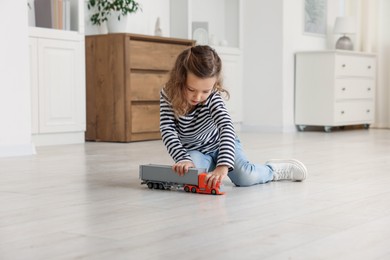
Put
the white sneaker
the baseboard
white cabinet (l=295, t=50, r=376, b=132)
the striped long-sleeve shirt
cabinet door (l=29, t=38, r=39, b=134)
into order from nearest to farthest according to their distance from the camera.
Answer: the striped long-sleeve shirt < the white sneaker < the baseboard < cabinet door (l=29, t=38, r=39, b=134) < white cabinet (l=295, t=50, r=376, b=132)

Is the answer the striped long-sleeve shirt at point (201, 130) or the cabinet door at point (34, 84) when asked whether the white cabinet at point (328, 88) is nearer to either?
Result: the cabinet door at point (34, 84)

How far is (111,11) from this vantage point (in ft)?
16.5

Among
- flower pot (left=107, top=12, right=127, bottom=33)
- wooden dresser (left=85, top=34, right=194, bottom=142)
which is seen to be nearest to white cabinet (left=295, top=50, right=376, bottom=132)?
wooden dresser (left=85, top=34, right=194, bottom=142)

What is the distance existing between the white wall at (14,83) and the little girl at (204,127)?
1651 mm

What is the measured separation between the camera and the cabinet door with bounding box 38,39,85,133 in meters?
4.54

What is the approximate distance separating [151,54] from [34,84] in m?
1.01

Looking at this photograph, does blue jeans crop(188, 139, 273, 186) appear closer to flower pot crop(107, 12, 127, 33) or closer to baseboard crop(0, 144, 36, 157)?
baseboard crop(0, 144, 36, 157)

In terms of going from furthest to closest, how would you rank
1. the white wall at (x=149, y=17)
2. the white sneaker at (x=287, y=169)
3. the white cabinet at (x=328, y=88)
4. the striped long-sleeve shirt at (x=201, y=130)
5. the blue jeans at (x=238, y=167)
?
the white cabinet at (x=328, y=88)
the white wall at (x=149, y=17)
the white sneaker at (x=287, y=169)
the blue jeans at (x=238, y=167)
the striped long-sleeve shirt at (x=201, y=130)

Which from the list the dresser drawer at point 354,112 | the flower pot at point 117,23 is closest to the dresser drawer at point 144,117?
the flower pot at point 117,23

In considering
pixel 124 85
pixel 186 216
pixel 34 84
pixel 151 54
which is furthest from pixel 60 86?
pixel 186 216

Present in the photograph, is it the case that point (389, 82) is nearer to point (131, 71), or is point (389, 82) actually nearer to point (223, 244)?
point (131, 71)

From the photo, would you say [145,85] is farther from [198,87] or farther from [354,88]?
[198,87]

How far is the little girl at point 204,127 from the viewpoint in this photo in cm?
222

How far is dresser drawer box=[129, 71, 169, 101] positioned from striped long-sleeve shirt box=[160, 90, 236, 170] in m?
2.47
